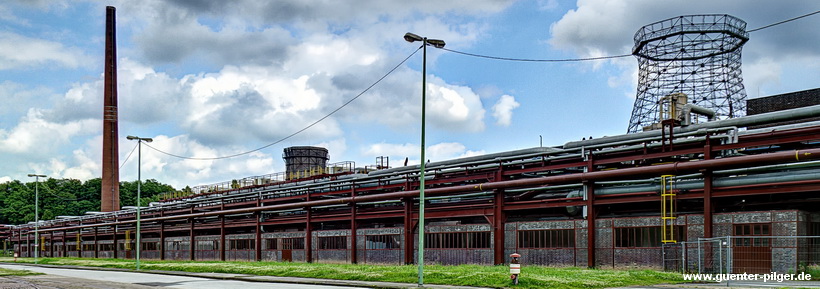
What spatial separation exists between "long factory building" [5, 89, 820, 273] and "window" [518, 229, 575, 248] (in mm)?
63

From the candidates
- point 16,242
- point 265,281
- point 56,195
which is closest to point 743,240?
point 265,281

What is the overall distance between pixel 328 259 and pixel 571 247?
2329 cm

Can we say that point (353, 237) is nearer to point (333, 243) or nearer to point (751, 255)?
point (333, 243)

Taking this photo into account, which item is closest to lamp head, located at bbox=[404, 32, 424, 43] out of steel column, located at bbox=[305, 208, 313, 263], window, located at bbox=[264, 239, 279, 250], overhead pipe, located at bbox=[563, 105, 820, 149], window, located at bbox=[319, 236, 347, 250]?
overhead pipe, located at bbox=[563, 105, 820, 149]

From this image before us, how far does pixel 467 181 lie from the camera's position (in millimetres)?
49844

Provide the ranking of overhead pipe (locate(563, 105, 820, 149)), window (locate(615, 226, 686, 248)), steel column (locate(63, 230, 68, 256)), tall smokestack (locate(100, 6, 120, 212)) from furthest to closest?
steel column (locate(63, 230, 68, 256)), tall smokestack (locate(100, 6, 120, 212)), window (locate(615, 226, 686, 248)), overhead pipe (locate(563, 105, 820, 149))

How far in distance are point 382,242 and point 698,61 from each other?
31458 mm

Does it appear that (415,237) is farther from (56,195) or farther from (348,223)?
(56,195)

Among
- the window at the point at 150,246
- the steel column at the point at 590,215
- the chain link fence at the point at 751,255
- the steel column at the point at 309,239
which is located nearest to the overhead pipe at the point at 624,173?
the steel column at the point at 590,215

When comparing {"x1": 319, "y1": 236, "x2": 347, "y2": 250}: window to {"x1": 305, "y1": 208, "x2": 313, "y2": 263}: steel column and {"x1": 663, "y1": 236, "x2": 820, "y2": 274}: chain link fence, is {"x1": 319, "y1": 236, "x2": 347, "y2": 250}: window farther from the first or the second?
{"x1": 663, "y1": 236, "x2": 820, "y2": 274}: chain link fence

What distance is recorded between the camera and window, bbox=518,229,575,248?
4275 centimetres

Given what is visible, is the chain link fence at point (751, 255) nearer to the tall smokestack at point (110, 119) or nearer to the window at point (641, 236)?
the window at point (641, 236)

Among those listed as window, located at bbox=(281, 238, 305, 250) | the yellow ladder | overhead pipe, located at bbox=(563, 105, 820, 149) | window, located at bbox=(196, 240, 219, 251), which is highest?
overhead pipe, located at bbox=(563, 105, 820, 149)

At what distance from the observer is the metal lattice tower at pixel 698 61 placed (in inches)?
2467
